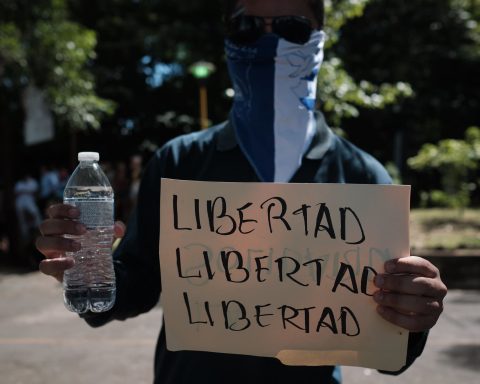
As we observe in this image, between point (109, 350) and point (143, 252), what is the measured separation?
4132 millimetres

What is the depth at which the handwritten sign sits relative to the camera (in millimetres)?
1539

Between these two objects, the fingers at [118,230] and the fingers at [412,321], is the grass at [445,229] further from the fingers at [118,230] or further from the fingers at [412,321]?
the fingers at [118,230]

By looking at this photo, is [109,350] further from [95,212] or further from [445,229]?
[445,229]

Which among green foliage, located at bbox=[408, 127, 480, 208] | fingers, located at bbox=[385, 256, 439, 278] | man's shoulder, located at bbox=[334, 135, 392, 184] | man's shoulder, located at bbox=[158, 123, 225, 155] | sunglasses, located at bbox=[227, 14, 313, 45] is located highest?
sunglasses, located at bbox=[227, 14, 313, 45]

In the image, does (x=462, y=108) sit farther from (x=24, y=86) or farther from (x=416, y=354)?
(x=416, y=354)

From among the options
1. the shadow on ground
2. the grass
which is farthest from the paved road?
the grass

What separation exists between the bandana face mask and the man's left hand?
0.53 m

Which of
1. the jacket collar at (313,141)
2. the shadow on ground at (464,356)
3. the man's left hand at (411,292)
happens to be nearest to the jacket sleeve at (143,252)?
the jacket collar at (313,141)

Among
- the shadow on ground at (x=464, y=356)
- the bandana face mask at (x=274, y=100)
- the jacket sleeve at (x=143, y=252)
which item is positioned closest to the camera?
the jacket sleeve at (x=143, y=252)

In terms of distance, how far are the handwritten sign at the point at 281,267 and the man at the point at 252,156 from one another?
15 cm

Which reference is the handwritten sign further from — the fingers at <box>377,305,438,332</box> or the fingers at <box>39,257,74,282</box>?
the fingers at <box>39,257,74,282</box>

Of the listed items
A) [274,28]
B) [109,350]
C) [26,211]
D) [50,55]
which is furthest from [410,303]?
[26,211]

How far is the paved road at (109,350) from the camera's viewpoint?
4.95 meters

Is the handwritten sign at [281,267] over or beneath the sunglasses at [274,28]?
beneath
